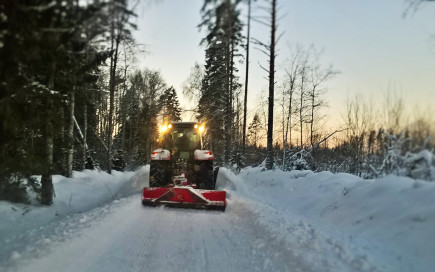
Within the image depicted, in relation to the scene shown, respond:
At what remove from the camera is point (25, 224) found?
276 inches

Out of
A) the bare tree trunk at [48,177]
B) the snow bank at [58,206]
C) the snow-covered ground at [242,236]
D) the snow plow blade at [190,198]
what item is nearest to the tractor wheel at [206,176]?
the snow plow blade at [190,198]

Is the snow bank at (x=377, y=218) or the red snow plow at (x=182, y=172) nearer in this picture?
the snow bank at (x=377, y=218)

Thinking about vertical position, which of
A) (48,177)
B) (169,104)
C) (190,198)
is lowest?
(190,198)

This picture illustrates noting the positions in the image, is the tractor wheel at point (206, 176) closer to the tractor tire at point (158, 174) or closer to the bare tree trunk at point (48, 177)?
the tractor tire at point (158, 174)

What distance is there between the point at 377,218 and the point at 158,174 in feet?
20.0

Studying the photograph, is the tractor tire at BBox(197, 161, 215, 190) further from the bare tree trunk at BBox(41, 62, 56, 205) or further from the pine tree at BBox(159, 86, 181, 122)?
the pine tree at BBox(159, 86, 181, 122)

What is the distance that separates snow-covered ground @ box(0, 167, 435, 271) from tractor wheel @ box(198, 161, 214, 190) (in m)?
1.50

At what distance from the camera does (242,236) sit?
617 cm

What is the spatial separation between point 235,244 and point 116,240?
6.37ft

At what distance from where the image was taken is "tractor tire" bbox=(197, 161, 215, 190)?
9844 mm

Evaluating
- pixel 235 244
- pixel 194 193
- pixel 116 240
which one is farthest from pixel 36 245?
pixel 194 193

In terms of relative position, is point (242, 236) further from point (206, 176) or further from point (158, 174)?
point (158, 174)

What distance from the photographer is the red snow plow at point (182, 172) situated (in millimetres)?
8555

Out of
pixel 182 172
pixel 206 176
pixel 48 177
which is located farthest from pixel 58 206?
pixel 206 176
